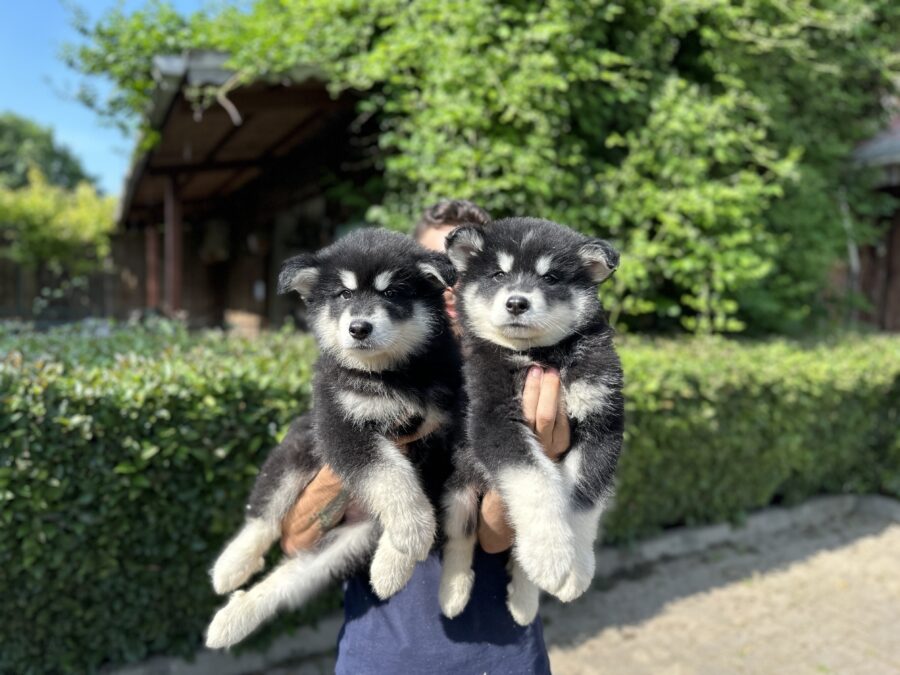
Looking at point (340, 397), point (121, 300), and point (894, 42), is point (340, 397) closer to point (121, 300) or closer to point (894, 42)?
point (894, 42)

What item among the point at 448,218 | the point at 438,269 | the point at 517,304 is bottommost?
the point at 517,304

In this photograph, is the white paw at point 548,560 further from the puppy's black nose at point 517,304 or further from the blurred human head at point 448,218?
the blurred human head at point 448,218

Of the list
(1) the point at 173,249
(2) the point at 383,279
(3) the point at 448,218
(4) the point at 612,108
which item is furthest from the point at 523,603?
(1) the point at 173,249

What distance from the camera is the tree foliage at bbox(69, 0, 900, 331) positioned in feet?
21.0

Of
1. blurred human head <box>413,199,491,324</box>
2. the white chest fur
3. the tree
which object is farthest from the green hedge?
the tree

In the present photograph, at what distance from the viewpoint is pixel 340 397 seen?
217 centimetres

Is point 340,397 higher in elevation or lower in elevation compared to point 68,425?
higher

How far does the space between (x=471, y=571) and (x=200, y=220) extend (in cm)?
1882

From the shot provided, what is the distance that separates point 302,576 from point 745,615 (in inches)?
180

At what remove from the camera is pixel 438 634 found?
2.15 metres

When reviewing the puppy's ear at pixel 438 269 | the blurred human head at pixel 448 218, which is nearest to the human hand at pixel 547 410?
the puppy's ear at pixel 438 269

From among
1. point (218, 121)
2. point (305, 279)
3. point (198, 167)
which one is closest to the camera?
point (305, 279)

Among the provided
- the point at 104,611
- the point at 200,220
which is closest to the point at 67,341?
the point at 104,611

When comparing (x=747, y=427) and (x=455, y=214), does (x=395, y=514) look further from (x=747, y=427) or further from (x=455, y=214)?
(x=747, y=427)
